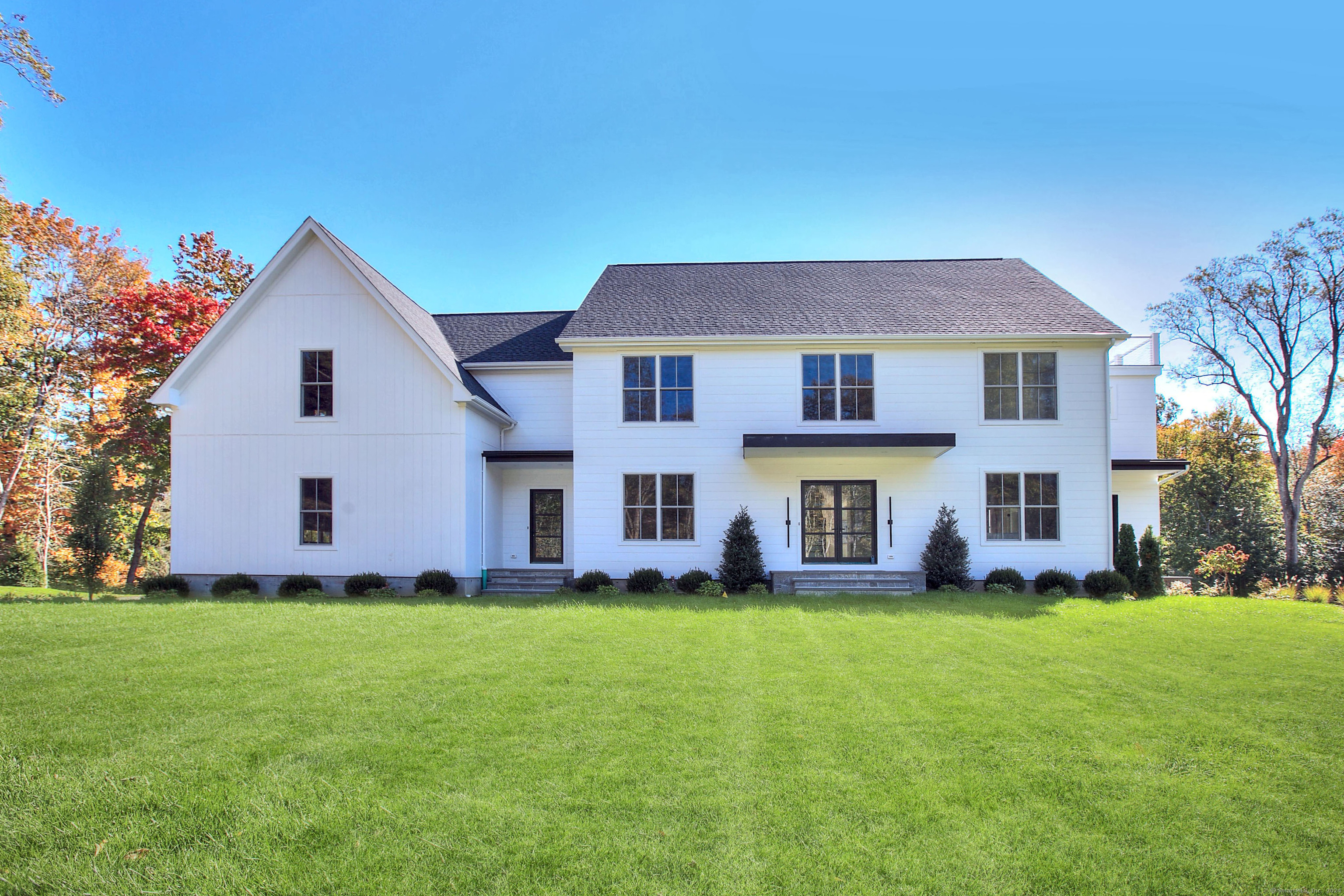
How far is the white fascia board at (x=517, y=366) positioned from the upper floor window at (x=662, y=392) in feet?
8.13

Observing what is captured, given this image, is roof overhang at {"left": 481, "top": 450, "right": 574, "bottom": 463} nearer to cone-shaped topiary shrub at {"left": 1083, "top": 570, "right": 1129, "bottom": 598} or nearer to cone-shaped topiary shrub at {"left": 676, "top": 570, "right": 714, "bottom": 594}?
cone-shaped topiary shrub at {"left": 676, "top": 570, "right": 714, "bottom": 594}

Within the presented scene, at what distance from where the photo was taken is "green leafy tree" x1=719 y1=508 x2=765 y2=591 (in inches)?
599

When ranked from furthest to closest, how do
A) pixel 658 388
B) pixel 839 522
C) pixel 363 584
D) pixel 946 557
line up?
pixel 658 388 < pixel 839 522 < pixel 946 557 < pixel 363 584

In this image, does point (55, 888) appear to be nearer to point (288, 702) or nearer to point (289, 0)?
point (288, 702)

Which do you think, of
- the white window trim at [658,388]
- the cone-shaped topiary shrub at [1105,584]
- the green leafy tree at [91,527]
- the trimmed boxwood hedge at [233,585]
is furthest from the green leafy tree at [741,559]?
the green leafy tree at [91,527]

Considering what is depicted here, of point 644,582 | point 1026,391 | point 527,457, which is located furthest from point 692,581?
point 1026,391

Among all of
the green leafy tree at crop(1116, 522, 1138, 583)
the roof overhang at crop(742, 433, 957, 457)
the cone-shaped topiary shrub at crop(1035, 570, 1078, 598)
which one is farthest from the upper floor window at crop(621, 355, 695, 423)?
the green leafy tree at crop(1116, 522, 1138, 583)

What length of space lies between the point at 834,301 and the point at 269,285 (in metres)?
14.4

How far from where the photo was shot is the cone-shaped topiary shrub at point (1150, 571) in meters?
15.6

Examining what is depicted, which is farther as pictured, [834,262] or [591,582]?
[834,262]

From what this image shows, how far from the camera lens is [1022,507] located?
15.8 m

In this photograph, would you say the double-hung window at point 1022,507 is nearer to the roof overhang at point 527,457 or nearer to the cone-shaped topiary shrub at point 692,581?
→ the cone-shaped topiary shrub at point 692,581

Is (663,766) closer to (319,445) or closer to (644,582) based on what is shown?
(644,582)

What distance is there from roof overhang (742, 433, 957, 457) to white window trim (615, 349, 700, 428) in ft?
5.13
